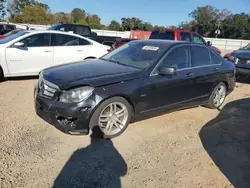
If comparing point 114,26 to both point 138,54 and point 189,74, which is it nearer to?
point 138,54

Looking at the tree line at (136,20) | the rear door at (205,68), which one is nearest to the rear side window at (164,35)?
the rear door at (205,68)

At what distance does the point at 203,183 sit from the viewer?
112 inches

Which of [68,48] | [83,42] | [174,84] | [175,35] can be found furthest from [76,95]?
[175,35]

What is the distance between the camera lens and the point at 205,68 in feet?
16.0

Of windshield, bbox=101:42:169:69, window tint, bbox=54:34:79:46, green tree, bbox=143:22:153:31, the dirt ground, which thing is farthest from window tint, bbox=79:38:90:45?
green tree, bbox=143:22:153:31

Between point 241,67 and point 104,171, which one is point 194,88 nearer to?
point 104,171

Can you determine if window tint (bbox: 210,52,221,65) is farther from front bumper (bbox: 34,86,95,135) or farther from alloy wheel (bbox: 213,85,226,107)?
front bumper (bbox: 34,86,95,135)

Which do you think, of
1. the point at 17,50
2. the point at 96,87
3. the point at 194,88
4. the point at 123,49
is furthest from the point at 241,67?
the point at 17,50

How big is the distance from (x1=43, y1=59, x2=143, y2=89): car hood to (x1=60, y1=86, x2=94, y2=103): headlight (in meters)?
0.08

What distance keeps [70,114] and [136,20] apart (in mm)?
66451

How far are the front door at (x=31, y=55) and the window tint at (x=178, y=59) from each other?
13.4 feet

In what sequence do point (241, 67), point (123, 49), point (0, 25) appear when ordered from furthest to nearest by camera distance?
point (0, 25) < point (241, 67) < point (123, 49)

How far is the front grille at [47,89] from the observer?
3469 mm

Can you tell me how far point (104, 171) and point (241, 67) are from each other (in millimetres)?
7169
